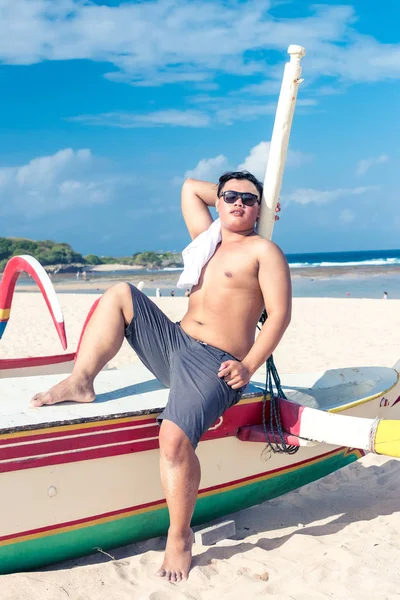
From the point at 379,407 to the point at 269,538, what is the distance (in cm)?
A: 108

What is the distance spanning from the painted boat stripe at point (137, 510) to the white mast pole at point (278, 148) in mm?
1345

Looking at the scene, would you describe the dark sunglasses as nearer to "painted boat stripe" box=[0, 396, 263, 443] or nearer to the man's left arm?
the man's left arm

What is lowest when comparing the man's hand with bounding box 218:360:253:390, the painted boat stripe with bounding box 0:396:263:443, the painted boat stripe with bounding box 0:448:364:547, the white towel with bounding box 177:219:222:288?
the painted boat stripe with bounding box 0:448:364:547

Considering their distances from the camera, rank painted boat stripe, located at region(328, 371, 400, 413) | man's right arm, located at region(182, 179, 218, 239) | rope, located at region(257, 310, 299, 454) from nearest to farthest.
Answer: rope, located at region(257, 310, 299, 454)
painted boat stripe, located at region(328, 371, 400, 413)
man's right arm, located at region(182, 179, 218, 239)

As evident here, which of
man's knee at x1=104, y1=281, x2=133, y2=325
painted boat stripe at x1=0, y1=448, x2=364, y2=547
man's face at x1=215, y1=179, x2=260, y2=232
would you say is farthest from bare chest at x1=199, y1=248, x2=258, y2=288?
painted boat stripe at x1=0, y1=448, x2=364, y2=547

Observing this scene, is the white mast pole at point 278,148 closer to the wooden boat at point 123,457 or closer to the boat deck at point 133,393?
the wooden boat at point 123,457

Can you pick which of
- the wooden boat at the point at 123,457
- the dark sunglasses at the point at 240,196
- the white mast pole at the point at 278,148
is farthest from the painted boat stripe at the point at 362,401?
Answer: the dark sunglasses at the point at 240,196

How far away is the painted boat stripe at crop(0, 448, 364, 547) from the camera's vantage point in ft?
9.54

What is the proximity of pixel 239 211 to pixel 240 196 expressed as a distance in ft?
0.26

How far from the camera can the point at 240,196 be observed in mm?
3504

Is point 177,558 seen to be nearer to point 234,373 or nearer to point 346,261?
point 234,373

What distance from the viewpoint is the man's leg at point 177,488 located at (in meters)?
2.92

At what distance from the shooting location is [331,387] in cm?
425

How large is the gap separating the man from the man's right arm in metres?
0.20
